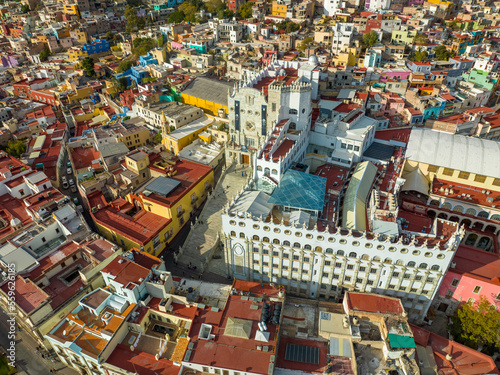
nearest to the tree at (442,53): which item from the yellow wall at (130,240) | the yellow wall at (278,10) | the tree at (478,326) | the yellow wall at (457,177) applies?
the yellow wall at (457,177)

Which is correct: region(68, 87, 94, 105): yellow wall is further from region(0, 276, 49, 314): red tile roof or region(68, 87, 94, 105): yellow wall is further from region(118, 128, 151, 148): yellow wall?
region(0, 276, 49, 314): red tile roof

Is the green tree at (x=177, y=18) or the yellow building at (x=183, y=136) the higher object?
the green tree at (x=177, y=18)

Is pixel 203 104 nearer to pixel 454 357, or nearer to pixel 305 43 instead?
pixel 305 43

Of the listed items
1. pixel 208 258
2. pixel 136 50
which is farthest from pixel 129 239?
pixel 136 50

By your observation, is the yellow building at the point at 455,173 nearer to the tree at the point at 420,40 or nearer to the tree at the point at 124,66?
the tree at the point at 420,40

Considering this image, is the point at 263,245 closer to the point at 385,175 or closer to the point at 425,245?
the point at 425,245

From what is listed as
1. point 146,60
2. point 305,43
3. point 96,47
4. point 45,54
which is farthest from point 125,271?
point 45,54

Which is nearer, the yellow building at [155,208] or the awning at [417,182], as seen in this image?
the yellow building at [155,208]
